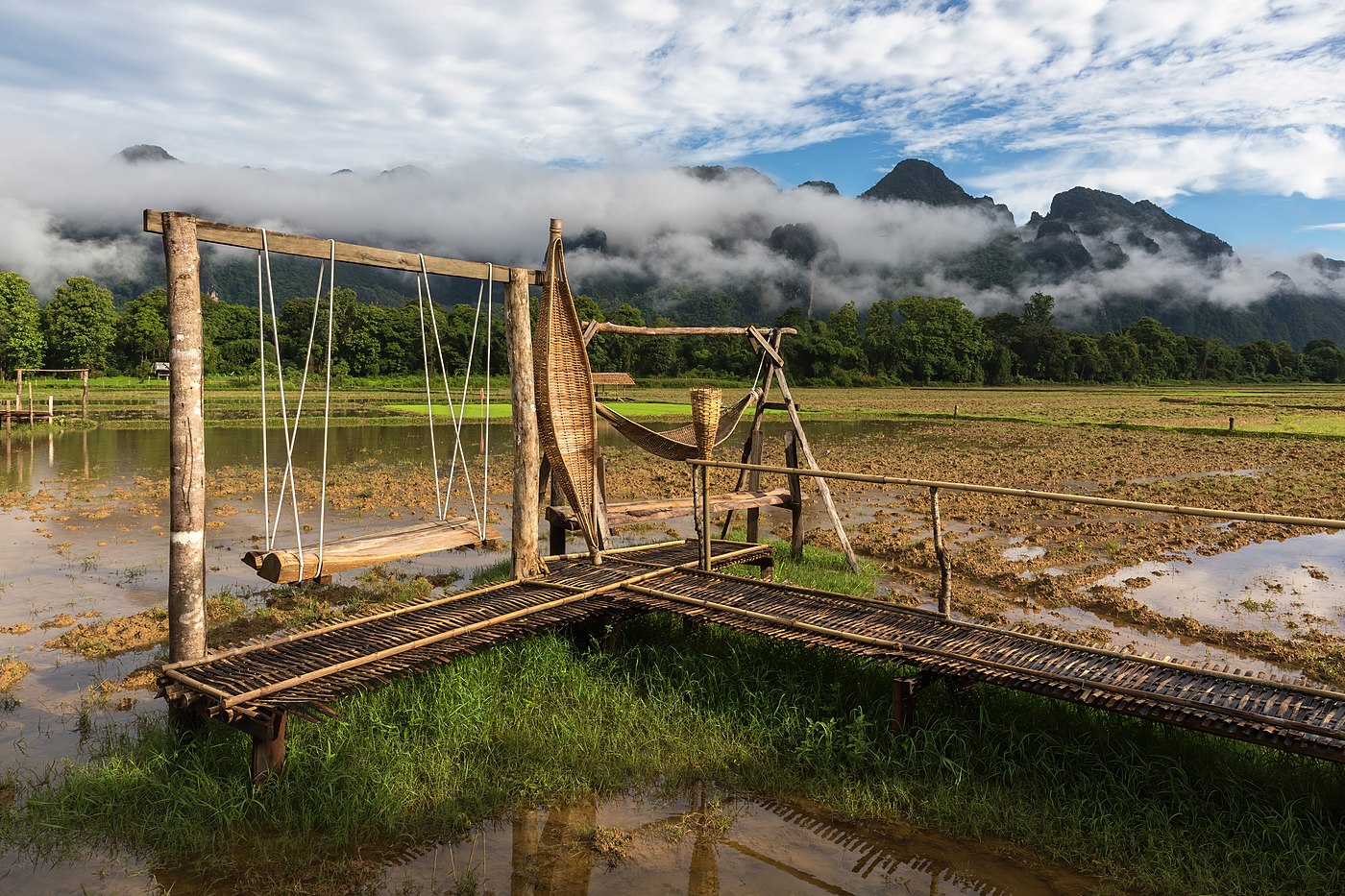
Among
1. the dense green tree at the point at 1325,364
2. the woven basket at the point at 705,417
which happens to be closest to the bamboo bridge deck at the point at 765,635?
the woven basket at the point at 705,417

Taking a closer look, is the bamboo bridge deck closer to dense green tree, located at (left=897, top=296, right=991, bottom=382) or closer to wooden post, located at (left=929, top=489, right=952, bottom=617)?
wooden post, located at (left=929, top=489, right=952, bottom=617)

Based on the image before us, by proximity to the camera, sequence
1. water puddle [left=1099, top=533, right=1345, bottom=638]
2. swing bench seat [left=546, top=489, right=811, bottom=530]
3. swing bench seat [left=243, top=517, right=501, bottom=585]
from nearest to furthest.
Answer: swing bench seat [left=243, top=517, right=501, bottom=585] → swing bench seat [left=546, top=489, right=811, bottom=530] → water puddle [left=1099, top=533, right=1345, bottom=638]

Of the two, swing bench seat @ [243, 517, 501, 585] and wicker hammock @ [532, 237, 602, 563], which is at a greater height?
wicker hammock @ [532, 237, 602, 563]

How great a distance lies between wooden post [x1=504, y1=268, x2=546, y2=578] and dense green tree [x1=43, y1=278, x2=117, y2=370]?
191ft

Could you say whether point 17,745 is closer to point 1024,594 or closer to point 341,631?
point 341,631

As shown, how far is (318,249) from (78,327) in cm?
6020

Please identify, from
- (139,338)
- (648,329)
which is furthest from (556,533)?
(139,338)

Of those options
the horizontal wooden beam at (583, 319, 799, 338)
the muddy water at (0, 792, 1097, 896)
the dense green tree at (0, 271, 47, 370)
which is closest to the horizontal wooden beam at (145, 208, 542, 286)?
the horizontal wooden beam at (583, 319, 799, 338)

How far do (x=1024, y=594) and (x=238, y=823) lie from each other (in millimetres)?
7358

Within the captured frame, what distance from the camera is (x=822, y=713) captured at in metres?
5.05

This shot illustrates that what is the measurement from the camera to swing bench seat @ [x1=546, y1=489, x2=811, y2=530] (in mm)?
7672

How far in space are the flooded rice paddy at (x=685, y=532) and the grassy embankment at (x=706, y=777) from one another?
20 centimetres

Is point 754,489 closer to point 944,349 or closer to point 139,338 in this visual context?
point 139,338

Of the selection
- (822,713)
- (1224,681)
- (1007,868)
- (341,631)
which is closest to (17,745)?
(341,631)
